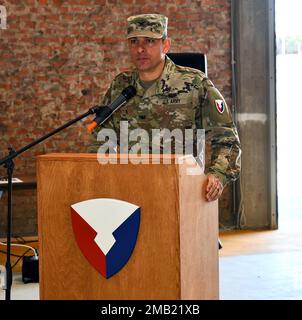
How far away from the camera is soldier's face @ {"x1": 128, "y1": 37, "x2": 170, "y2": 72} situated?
3.08 m

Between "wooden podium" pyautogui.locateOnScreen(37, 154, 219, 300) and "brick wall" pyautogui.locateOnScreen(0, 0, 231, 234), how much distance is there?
4074 millimetres

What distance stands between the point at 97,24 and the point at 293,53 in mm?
2498

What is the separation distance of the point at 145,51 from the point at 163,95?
23cm

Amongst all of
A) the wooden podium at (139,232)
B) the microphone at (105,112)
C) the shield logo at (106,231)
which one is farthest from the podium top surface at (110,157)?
the microphone at (105,112)

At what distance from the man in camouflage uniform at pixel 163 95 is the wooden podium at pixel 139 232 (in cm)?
73

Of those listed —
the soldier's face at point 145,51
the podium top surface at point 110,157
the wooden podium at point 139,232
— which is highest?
the soldier's face at point 145,51

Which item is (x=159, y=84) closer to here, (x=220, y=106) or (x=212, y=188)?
(x=220, y=106)

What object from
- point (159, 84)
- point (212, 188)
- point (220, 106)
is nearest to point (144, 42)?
point (159, 84)

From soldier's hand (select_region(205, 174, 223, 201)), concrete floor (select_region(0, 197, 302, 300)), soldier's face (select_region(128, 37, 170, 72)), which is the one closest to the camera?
soldier's hand (select_region(205, 174, 223, 201))

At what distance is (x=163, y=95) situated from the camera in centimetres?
318

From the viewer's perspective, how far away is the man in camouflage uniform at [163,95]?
308cm

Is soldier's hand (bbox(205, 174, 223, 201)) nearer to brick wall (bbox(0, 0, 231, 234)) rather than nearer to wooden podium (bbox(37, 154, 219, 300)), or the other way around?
wooden podium (bbox(37, 154, 219, 300))

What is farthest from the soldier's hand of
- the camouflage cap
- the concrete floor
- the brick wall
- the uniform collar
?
the brick wall

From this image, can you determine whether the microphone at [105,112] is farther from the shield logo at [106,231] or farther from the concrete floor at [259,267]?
the concrete floor at [259,267]
